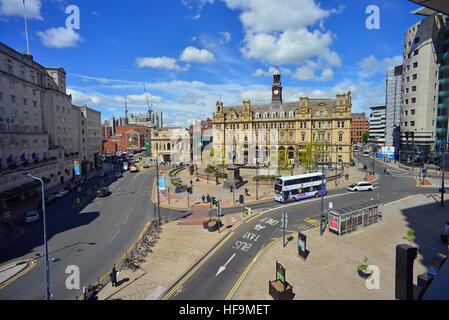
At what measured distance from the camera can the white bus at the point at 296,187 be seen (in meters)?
35.1

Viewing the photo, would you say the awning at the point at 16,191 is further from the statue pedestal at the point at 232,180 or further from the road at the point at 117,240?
the statue pedestal at the point at 232,180

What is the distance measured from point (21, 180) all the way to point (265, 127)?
62422 millimetres

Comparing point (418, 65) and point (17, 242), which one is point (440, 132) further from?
point (17, 242)

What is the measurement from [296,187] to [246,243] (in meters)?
16.1

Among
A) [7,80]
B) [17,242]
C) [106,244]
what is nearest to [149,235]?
[106,244]

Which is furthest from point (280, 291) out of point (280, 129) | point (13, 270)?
point (280, 129)

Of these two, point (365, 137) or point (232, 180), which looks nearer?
point (232, 180)

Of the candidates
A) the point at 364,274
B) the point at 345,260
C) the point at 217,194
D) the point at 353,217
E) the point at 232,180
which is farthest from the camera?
the point at 232,180

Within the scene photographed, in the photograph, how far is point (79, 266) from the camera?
65.1 feet

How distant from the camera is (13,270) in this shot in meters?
19.3

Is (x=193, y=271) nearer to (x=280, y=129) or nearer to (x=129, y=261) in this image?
(x=129, y=261)

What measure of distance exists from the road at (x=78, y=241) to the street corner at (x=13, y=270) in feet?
1.58

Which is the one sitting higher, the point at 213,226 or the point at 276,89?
the point at 276,89

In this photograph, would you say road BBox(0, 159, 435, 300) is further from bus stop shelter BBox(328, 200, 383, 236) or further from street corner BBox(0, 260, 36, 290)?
bus stop shelter BBox(328, 200, 383, 236)
